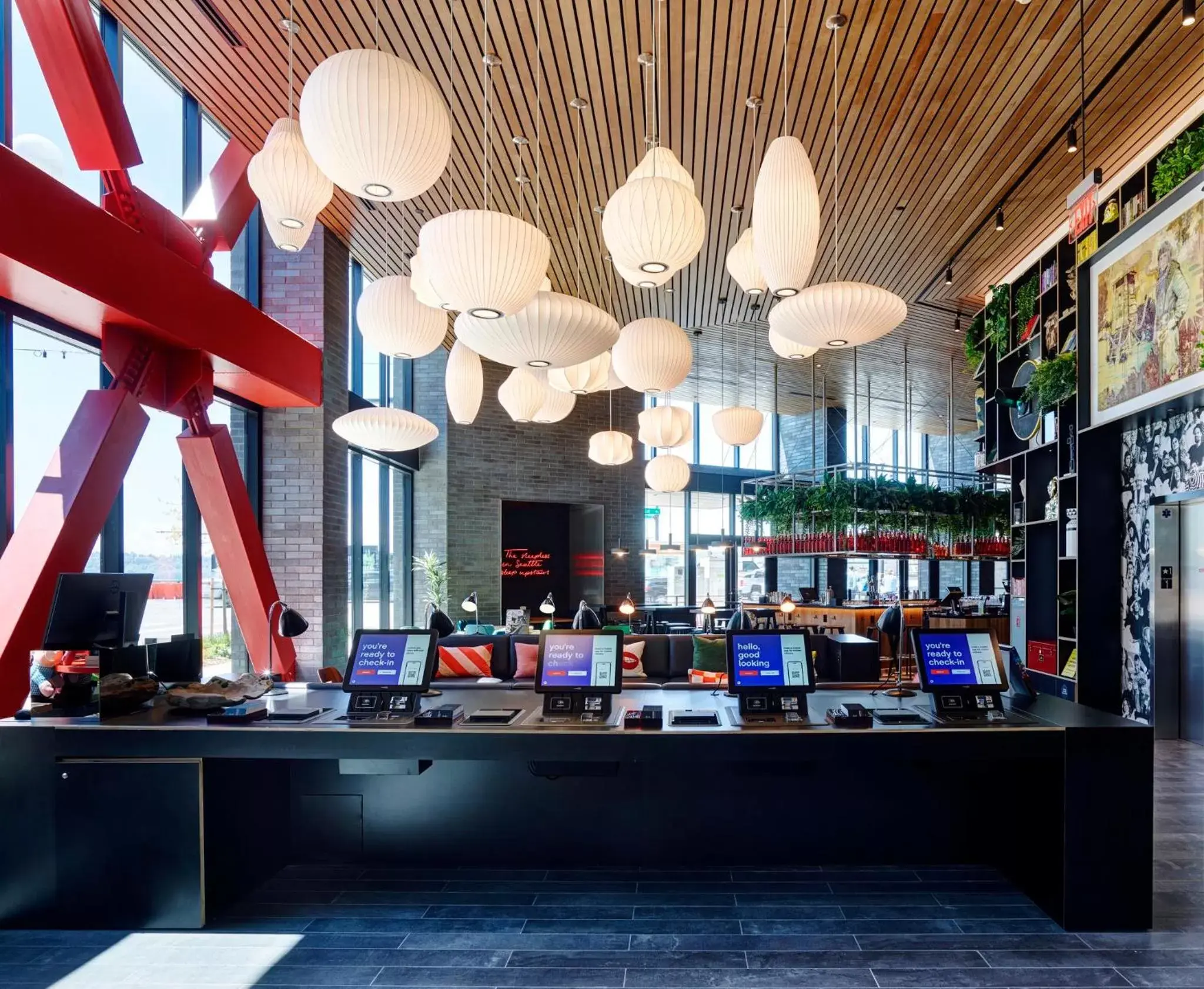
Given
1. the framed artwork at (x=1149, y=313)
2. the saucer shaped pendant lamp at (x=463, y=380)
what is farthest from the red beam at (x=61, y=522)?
the framed artwork at (x=1149, y=313)

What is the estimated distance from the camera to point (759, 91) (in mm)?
Result: 5766

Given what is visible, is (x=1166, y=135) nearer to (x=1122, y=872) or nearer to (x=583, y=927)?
(x=1122, y=872)

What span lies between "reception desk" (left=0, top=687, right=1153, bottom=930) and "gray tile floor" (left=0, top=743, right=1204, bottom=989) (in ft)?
0.36

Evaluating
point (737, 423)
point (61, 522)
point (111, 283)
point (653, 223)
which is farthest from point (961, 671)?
point (737, 423)

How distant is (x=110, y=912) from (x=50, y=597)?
1965mm

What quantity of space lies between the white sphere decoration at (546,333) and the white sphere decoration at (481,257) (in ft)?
0.98

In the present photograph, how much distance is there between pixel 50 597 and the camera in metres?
4.61

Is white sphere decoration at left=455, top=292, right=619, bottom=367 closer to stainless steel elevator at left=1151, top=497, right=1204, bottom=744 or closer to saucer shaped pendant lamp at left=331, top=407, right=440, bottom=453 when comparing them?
saucer shaped pendant lamp at left=331, top=407, right=440, bottom=453

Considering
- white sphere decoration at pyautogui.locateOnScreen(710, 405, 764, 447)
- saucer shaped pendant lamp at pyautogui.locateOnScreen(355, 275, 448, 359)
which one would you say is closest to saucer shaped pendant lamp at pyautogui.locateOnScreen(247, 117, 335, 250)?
saucer shaped pendant lamp at pyautogui.locateOnScreen(355, 275, 448, 359)

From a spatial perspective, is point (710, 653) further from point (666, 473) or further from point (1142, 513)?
point (666, 473)

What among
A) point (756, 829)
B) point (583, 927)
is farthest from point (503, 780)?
point (756, 829)

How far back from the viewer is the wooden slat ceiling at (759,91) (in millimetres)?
4977

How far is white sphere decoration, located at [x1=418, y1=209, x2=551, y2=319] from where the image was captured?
335cm

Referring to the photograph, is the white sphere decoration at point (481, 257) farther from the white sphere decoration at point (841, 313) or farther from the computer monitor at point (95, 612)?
the computer monitor at point (95, 612)
